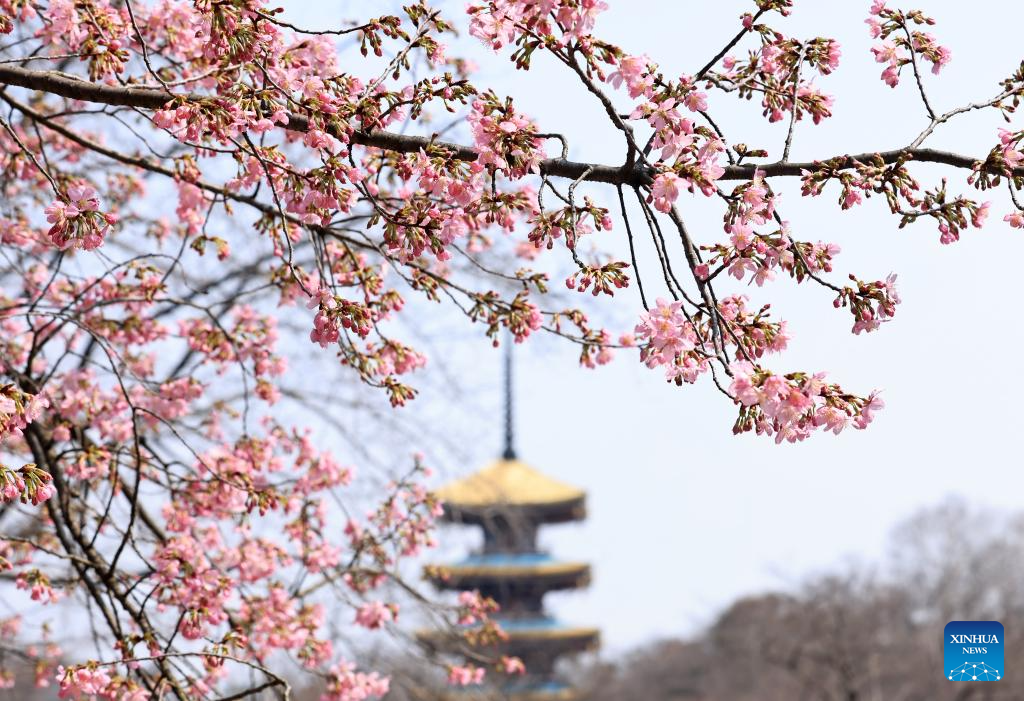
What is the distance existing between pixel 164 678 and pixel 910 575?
41823mm

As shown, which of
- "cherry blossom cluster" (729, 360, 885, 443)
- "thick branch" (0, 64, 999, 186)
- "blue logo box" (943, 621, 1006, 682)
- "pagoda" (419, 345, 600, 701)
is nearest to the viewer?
"cherry blossom cluster" (729, 360, 885, 443)

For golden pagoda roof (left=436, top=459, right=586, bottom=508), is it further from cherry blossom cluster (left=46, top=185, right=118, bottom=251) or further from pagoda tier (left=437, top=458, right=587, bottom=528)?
cherry blossom cluster (left=46, top=185, right=118, bottom=251)

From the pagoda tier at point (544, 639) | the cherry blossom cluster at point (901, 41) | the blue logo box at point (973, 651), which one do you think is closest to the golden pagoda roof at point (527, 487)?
the pagoda tier at point (544, 639)

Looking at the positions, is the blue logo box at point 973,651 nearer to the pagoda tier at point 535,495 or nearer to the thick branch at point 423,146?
the thick branch at point 423,146

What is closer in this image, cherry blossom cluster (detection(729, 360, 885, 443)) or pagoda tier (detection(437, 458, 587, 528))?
cherry blossom cluster (detection(729, 360, 885, 443))

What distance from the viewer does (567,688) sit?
102 feet

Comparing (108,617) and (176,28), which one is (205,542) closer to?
(108,617)

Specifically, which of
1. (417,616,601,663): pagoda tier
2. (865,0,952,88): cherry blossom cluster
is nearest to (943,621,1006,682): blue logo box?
(865,0,952,88): cherry blossom cluster

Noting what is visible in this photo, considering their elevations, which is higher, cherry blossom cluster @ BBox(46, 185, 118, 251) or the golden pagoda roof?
the golden pagoda roof

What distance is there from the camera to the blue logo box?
379 inches

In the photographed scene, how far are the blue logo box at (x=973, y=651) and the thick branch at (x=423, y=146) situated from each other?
6.83 metres

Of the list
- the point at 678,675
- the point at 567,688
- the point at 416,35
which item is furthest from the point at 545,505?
the point at 416,35

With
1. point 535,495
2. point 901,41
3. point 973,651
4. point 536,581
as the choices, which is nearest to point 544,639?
point 536,581

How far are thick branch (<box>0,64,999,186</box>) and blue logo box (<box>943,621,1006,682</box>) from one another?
22.4 feet
